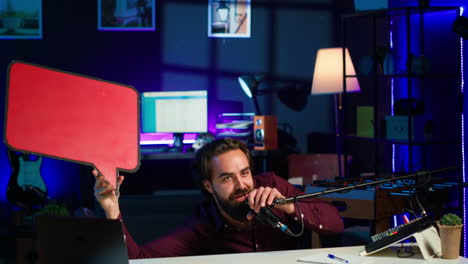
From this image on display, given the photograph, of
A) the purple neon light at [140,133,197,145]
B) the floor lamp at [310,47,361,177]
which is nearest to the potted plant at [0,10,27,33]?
the purple neon light at [140,133,197,145]

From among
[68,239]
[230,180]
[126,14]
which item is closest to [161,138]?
[126,14]

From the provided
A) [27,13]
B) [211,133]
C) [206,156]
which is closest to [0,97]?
[27,13]

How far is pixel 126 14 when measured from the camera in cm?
583

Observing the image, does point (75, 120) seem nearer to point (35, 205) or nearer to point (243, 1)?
point (35, 205)

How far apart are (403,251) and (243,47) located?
156 inches

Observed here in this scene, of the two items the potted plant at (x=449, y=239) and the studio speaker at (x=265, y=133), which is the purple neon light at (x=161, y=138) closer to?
the studio speaker at (x=265, y=133)

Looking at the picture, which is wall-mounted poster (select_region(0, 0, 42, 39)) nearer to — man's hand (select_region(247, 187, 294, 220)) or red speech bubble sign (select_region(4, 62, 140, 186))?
man's hand (select_region(247, 187, 294, 220))

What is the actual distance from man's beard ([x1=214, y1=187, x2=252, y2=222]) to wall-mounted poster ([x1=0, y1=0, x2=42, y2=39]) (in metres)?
3.73

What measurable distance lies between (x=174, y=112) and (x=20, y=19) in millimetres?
1522

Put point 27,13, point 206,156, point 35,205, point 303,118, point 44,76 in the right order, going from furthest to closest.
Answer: point 303,118, point 27,13, point 35,205, point 206,156, point 44,76

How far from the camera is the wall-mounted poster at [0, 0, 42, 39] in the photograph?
567 cm

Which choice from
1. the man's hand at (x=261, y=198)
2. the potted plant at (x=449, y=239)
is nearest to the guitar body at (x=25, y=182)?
the man's hand at (x=261, y=198)

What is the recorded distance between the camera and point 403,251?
2.29m

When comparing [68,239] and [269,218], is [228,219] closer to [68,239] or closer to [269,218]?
[269,218]
